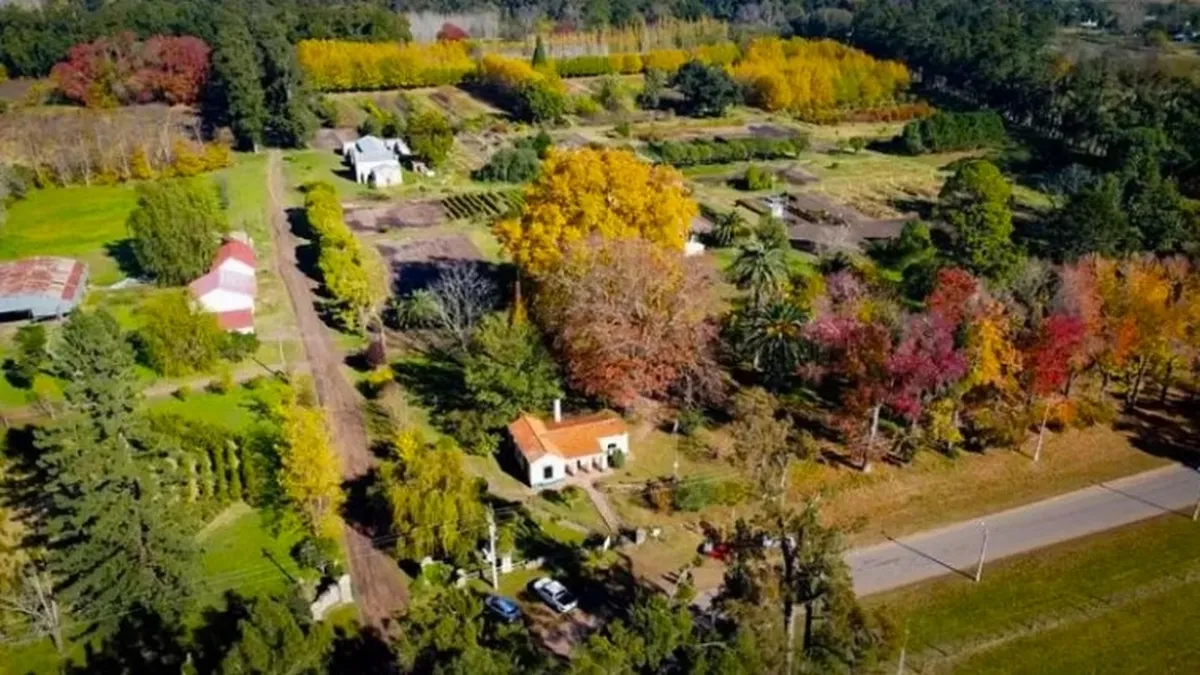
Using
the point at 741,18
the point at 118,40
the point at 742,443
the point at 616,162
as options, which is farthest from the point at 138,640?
the point at 741,18

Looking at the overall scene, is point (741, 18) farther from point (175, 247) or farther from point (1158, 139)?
point (175, 247)

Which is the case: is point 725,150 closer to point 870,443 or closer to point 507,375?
point 870,443

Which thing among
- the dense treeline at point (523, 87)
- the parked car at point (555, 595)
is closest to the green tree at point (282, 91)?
the dense treeline at point (523, 87)

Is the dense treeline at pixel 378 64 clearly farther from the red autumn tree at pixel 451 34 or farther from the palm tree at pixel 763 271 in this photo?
the palm tree at pixel 763 271

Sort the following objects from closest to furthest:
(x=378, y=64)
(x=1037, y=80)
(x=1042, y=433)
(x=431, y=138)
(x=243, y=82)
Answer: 1. (x=1042, y=433)
2. (x=431, y=138)
3. (x=243, y=82)
4. (x=1037, y=80)
5. (x=378, y=64)

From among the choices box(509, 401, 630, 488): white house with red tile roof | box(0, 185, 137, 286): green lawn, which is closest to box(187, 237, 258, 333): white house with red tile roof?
box(0, 185, 137, 286): green lawn

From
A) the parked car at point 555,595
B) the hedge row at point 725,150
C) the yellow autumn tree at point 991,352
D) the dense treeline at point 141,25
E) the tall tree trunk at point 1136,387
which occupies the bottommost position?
the parked car at point 555,595

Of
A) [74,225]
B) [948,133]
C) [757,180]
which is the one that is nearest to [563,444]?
[757,180]
